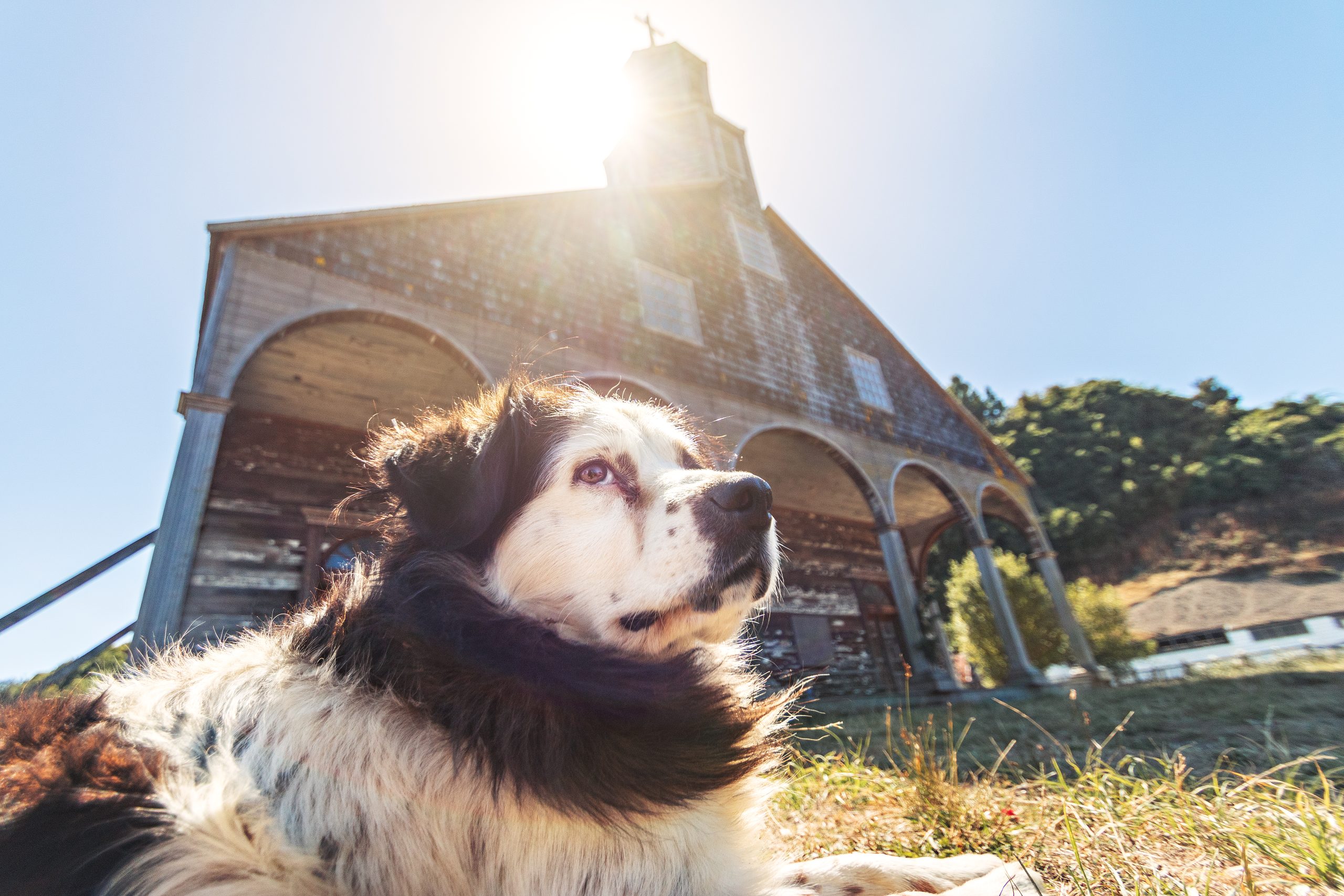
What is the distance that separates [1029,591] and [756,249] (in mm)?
12102

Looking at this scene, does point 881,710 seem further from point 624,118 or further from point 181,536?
point 624,118

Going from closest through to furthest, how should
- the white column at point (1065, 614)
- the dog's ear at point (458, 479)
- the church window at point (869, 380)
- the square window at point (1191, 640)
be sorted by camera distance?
the dog's ear at point (458, 479) < the white column at point (1065, 614) < the church window at point (869, 380) < the square window at point (1191, 640)

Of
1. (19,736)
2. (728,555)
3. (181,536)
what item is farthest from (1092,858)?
(181,536)

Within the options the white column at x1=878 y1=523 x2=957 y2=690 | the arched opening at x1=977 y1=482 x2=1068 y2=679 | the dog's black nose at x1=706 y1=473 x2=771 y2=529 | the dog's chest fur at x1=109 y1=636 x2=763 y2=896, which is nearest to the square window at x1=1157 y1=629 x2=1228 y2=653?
the arched opening at x1=977 y1=482 x2=1068 y2=679

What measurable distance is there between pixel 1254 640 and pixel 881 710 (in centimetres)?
2589

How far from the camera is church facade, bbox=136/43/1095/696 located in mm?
5441

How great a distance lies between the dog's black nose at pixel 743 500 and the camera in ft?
5.24

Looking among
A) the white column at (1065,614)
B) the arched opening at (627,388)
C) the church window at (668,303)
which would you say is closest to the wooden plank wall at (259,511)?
the arched opening at (627,388)

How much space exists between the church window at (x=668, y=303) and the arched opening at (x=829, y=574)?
2031 millimetres

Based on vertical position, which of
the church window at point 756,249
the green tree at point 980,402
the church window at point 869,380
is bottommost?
the church window at point 869,380

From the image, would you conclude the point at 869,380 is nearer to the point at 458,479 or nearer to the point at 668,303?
the point at 668,303

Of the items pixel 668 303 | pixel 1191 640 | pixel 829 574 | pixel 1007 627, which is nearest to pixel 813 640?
pixel 829 574

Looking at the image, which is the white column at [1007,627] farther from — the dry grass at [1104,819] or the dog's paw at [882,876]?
the dog's paw at [882,876]

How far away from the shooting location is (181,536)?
163 inches
